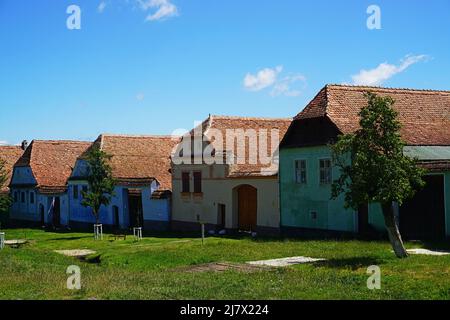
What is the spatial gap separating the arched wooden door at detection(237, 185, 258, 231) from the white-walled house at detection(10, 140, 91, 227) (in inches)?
656

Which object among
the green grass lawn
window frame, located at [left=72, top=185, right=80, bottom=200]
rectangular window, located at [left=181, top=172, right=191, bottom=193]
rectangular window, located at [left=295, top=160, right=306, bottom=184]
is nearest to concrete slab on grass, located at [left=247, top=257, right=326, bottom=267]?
the green grass lawn

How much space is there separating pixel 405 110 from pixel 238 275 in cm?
1481

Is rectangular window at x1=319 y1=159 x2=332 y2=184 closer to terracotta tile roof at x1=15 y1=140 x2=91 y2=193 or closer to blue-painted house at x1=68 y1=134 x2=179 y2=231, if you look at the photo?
blue-painted house at x1=68 y1=134 x2=179 y2=231

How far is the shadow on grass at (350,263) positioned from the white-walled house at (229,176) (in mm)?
10554

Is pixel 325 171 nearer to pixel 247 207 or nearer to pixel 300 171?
pixel 300 171

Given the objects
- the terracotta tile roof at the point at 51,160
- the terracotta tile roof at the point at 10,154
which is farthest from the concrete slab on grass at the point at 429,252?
the terracotta tile roof at the point at 10,154

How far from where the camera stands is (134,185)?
34781 mm

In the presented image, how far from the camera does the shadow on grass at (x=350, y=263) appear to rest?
15.1 metres

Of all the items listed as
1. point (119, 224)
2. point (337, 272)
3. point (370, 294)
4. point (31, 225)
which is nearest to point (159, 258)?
point (337, 272)

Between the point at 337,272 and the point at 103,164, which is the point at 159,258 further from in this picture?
the point at 103,164

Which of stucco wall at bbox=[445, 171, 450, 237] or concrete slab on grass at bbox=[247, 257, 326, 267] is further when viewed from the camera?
stucco wall at bbox=[445, 171, 450, 237]

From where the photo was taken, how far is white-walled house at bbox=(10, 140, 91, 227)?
42750 millimetres

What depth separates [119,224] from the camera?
36250 millimetres

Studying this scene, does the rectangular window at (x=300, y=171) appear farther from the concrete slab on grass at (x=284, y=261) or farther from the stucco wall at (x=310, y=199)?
the concrete slab on grass at (x=284, y=261)
